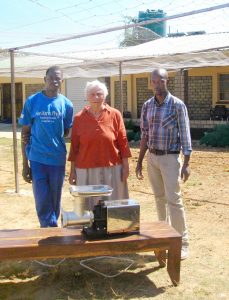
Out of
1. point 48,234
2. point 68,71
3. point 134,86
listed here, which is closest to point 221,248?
point 48,234

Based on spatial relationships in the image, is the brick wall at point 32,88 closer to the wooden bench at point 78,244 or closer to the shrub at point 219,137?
the shrub at point 219,137

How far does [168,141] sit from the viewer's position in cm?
435

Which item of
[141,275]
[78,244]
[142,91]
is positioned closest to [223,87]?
[142,91]

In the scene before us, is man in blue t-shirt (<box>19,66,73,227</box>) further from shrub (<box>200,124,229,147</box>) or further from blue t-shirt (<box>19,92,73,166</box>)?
shrub (<box>200,124,229,147</box>)

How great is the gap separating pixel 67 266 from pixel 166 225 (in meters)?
1.04

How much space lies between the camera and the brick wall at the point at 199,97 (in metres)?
16.9

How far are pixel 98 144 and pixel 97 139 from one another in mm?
47

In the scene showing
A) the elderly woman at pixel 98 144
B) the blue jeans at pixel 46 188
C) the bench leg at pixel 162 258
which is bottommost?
the bench leg at pixel 162 258

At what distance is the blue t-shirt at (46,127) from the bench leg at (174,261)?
1.36 m

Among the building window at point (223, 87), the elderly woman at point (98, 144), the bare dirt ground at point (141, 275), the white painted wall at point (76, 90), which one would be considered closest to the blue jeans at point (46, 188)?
the elderly woman at point (98, 144)

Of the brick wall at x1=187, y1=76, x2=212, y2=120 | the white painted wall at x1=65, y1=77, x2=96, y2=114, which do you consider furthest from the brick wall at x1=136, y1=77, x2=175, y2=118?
the white painted wall at x1=65, y1=77, x2=96, y2=114

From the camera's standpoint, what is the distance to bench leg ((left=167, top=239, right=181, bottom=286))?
151 inches

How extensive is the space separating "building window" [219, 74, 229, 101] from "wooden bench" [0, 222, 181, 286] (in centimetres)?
1337

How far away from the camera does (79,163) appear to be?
4.34 m
